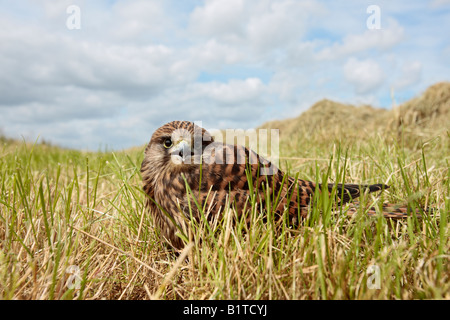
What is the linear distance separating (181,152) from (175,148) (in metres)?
0.05

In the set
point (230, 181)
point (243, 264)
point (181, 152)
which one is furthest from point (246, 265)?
point (181, 152)

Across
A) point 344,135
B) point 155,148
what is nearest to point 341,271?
point 155,148

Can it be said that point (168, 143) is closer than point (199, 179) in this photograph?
A: No

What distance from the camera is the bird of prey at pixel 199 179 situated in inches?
87.9

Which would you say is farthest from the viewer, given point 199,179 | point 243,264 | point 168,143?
point 168,143

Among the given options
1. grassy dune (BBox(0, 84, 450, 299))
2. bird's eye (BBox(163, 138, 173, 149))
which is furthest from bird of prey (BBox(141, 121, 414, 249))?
grassy dune (BBox(0, 84, 450, 299))

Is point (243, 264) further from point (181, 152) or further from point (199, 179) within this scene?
point (181, 152)

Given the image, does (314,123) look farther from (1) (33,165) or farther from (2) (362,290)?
(2) (362,290)

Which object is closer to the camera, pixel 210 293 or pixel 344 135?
pixel 210 293

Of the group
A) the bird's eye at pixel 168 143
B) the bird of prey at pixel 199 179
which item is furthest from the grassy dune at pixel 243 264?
the bird's eye at pixel 168 143

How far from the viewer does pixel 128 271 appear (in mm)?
2000

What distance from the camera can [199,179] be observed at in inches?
89.6

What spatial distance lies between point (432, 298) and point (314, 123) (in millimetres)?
10555
